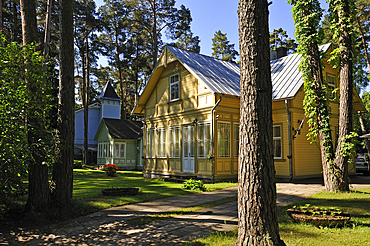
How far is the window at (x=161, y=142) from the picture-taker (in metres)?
19.0

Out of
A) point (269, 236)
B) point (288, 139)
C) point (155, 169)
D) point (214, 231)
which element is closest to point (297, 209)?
point (214, 231)

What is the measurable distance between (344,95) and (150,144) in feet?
45.1

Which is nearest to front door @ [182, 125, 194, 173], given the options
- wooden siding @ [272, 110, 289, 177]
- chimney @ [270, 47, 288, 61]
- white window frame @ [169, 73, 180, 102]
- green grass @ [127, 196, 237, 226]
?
white window frame @ [169, 73, 180, 102]

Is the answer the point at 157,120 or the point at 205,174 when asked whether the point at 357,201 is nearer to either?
the point at 205,174

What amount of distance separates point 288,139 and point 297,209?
8.47 m

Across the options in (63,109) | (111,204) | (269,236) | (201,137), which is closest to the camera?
(269,236)

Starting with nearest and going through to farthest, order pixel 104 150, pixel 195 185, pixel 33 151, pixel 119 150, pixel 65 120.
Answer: pixel 33 151
pixel 65 120
pixel 195 185
pixel 119 150
pixel 104 150

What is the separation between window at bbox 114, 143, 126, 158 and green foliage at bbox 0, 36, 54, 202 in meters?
23.4

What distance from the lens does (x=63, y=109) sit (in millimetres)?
8156

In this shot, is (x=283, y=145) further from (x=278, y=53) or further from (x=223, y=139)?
(x=278, y=53)

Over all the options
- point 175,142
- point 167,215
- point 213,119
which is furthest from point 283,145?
point 167,215

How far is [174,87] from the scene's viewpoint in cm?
1825

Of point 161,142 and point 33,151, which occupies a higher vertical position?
point 161,142

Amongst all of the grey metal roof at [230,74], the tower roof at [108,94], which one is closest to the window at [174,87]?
the grey metal roof at [230,74]
